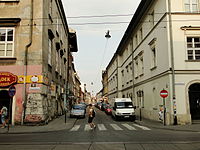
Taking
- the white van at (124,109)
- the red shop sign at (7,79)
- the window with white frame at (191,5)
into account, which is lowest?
the white van at (124,109)

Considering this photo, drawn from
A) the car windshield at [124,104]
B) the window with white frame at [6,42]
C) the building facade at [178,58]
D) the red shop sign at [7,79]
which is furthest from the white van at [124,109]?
the window with white frame at [6,42]

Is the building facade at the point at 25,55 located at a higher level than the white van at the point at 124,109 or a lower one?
higher

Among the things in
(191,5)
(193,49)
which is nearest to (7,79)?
(193,49)

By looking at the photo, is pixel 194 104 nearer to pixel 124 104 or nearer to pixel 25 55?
pixel 124 104

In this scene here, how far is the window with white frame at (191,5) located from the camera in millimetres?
18406

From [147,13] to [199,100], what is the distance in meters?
11.0

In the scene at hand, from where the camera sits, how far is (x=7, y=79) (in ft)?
55.3

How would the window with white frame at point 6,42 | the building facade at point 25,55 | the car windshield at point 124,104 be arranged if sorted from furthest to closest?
the car windshield at point 124,104 → the window with white frame at point 6,42 → the building facade at point 25,55

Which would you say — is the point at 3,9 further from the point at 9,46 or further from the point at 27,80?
the point at 27,80

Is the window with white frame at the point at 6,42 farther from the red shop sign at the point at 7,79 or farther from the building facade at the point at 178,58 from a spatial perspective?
the building facade at the point at 178,58

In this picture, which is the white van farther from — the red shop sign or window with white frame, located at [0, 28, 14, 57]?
window with white frame, located at [0, 28, 14, 57]

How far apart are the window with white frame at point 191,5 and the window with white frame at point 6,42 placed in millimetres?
14858

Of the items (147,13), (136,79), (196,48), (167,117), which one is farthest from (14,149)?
(136,79)

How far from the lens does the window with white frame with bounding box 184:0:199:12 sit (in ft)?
60.4
